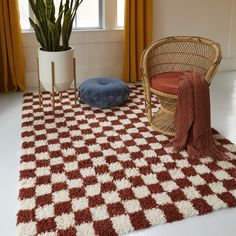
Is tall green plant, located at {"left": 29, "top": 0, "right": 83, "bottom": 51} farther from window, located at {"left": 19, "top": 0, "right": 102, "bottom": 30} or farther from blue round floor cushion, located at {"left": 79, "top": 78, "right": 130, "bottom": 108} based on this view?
window, located at {"left": 19, "top": 0, "right": 102, "bottom": 30}

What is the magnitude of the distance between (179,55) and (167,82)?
0.47 meters

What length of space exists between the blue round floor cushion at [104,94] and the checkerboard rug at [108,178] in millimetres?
199

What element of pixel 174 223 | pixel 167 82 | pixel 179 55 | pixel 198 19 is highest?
pixel 198 19

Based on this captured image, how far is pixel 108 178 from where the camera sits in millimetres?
2068

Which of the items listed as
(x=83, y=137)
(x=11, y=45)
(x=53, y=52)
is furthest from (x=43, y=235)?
(x=11, y=45)

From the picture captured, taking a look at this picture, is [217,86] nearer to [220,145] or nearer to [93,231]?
[220,145]

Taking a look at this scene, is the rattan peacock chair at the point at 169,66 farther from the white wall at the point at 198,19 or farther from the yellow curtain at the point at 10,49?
the yellow curtain at the point at 10,49

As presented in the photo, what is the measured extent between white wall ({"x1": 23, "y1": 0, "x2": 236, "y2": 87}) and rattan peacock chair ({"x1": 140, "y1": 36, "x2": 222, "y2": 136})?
39.0 inches

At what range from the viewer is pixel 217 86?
3.75m

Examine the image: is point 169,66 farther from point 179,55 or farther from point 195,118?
point 195,118

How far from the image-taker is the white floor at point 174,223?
1681 millimetres

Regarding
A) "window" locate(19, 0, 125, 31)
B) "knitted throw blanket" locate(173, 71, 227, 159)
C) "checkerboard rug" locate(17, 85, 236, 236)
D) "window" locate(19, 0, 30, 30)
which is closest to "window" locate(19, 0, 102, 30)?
"window" locate(19, 0, 125, 31)

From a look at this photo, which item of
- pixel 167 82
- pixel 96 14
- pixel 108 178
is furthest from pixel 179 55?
pixel 108 178

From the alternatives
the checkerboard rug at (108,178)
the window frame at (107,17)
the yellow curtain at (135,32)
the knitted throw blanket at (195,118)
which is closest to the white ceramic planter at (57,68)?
the checkerboard rug at (108,178)
